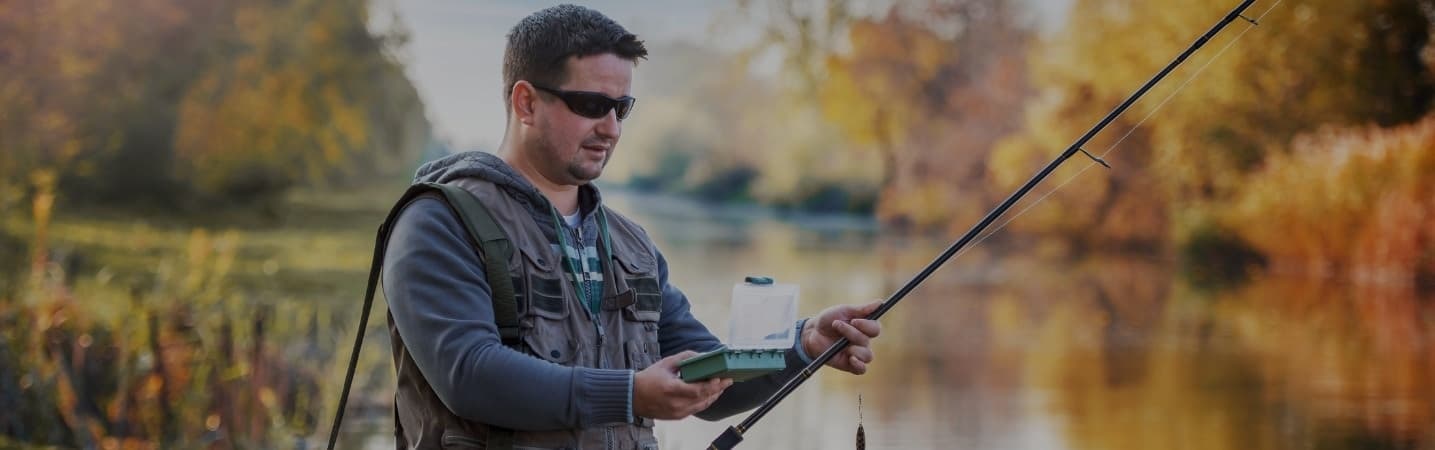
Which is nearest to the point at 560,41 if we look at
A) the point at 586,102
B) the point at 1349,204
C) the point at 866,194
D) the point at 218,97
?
the point at 586,102

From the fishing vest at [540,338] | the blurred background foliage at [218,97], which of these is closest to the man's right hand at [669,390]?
the fishing vest at [540,338]

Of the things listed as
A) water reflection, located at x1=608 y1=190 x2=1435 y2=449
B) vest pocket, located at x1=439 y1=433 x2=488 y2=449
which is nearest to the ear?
vest pocket, located at x1=439 y1=433 x2=488 y2=449

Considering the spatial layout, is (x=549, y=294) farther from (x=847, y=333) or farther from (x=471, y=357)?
(x=847, y=333)

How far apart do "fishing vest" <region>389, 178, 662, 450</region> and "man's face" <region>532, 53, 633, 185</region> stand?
0.06m

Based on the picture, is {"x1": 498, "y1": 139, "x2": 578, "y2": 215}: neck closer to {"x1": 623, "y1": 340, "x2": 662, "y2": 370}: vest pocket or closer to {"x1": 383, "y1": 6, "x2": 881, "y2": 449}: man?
{"x1": 383, "y1": 6, "x2": 881, "y2": 449}: man

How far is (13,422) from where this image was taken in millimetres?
4332

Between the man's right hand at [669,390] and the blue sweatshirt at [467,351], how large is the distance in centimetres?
1

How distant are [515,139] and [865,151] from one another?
62.2 feet

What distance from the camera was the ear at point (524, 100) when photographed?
176 cm

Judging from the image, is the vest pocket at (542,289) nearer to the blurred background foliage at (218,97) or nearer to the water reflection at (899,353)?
the water reflection at (899,353)

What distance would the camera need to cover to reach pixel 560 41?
1.74m

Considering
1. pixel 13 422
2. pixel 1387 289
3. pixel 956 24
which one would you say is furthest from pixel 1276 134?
pixel 13 422

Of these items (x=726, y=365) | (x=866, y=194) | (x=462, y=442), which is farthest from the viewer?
(x=866, y=194)

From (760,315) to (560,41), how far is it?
→ 366mm
